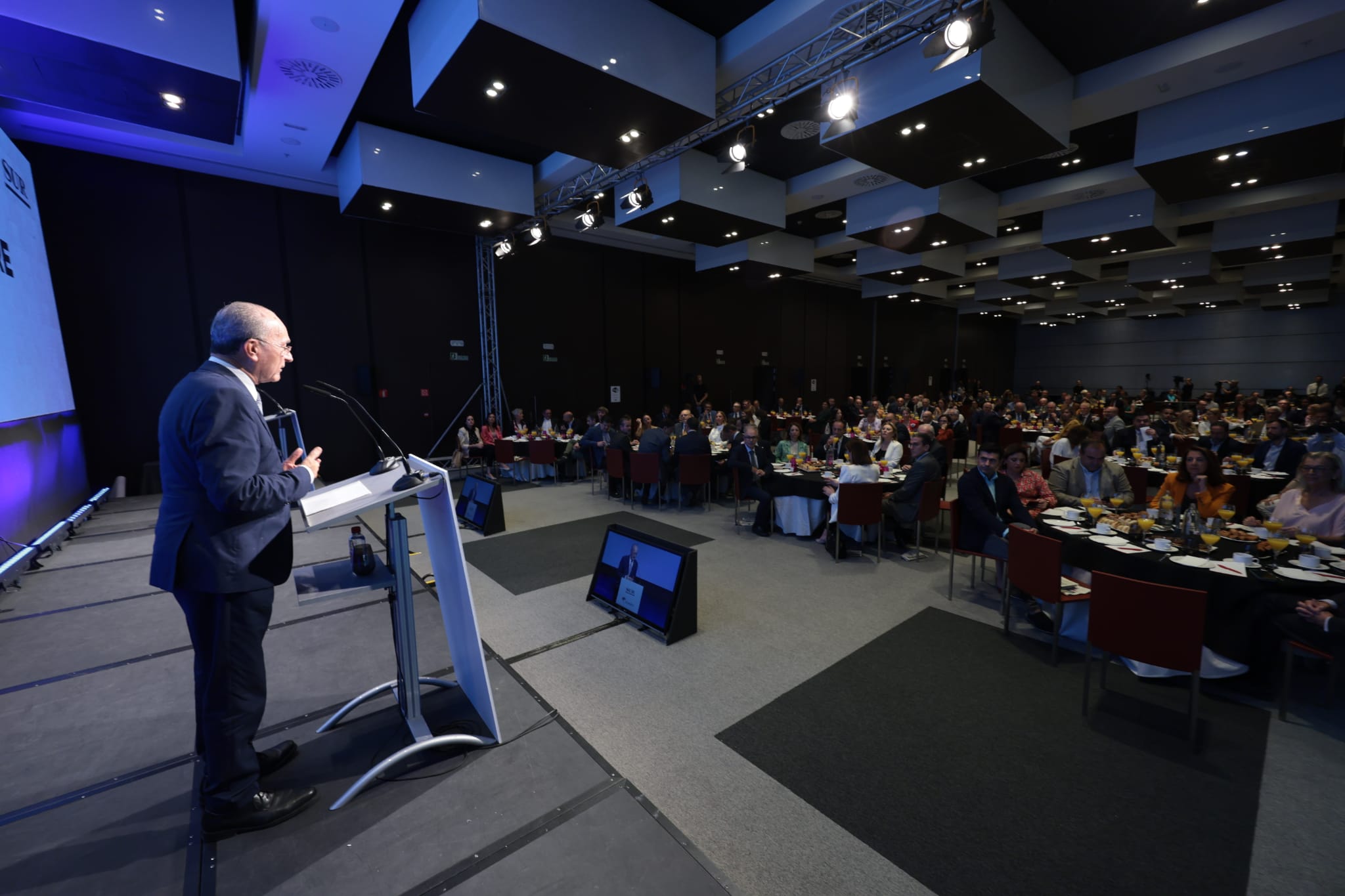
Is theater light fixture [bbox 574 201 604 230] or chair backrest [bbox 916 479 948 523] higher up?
theater light fixture [bbox 574 201 604 230]

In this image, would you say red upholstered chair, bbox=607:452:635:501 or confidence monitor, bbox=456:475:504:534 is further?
red upholstered chair, bbox=607:452:635:501

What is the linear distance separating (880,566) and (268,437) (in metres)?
5.14

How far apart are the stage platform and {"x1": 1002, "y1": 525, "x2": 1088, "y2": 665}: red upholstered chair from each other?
2.68 m

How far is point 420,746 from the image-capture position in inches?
91.6

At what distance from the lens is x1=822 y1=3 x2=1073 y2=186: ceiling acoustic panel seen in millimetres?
5031

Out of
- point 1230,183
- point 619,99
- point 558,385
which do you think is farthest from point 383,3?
point 1230,183

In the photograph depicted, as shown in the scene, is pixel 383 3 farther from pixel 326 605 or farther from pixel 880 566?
pixel 880 566

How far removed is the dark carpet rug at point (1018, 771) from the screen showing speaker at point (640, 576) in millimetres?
1093

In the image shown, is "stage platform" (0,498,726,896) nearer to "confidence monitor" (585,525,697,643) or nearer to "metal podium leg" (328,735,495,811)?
"metal podium leg" (328,735,495,811)

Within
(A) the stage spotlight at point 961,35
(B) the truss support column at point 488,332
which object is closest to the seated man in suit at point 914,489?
(A) the stage spotlight at point 961,35

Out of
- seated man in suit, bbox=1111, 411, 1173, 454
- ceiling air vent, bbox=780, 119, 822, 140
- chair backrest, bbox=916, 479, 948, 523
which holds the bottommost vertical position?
chair backrest, bbox=916, 479, 948, 523

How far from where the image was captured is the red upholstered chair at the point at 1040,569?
325 centimetres

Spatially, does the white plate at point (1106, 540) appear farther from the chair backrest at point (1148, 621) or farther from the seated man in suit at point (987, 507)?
the chair backrest at point (1148, 621)

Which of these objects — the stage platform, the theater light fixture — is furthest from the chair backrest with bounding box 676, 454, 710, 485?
the stage platform
